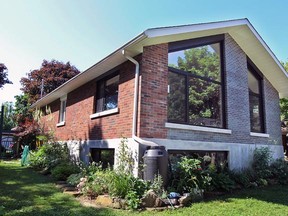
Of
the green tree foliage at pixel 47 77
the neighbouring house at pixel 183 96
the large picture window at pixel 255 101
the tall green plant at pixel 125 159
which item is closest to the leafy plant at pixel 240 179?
the neighbouring house at pixel 183 96

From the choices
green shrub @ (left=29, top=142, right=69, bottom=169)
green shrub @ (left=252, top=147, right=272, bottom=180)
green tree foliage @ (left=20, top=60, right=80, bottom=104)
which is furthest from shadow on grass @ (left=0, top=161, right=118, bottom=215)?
green tree foliage @ (left=20, top=60, right=80, bottom=104)

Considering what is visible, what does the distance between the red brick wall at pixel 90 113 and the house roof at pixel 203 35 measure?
44 cm

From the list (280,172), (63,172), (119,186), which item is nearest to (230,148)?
(280,172)

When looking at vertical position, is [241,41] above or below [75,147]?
above

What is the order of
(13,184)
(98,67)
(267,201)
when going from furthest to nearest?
(98,67) < (13,184) < (267,201)

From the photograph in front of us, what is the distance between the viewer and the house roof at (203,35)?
22.1 ft

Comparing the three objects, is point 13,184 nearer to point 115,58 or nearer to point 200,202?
point 115,58

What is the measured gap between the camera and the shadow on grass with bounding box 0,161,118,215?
4.80 meters

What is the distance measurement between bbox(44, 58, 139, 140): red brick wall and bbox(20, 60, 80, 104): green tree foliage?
32.7 ft

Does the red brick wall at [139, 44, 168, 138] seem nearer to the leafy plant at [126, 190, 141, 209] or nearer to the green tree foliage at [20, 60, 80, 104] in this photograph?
the leafy plant at [126, 190, 141, 209]

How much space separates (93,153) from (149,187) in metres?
4.23

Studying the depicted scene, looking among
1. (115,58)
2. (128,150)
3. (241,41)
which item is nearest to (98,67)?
(115,58)

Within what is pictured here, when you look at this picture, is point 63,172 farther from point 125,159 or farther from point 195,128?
point 195,128

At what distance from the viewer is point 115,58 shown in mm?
7543
